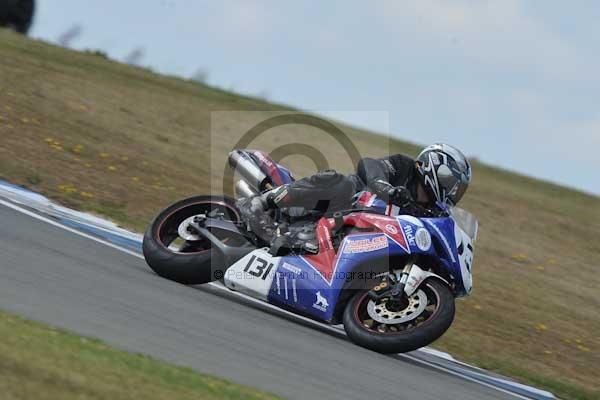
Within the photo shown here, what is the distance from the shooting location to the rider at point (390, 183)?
318 inches

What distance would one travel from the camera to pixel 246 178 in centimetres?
868

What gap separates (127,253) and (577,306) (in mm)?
6864

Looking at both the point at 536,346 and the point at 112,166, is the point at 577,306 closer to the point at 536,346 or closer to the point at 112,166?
the point at 536,346

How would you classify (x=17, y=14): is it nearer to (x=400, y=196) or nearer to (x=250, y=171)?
(x=250, y=171)

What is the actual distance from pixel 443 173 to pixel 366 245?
0.89m

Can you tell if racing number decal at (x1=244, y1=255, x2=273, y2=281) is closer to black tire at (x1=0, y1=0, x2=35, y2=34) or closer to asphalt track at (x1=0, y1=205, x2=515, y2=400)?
asphalt track at (x1=0, y1=205, x2=515, y2=400)

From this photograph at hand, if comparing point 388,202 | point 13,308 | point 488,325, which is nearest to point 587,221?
point 488,325

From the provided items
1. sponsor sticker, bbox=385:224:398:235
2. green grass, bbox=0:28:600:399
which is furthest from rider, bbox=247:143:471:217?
green grass, bbox=0:28:600:399

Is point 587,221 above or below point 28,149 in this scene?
above

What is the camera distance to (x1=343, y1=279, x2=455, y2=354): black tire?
7329mm

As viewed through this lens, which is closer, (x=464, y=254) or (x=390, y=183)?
(x=464, y=254)

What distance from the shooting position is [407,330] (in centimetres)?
746

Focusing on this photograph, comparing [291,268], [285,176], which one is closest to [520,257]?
[285,176]

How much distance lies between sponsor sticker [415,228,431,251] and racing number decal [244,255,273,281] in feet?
3.97
